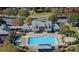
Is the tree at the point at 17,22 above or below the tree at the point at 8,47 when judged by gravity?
above

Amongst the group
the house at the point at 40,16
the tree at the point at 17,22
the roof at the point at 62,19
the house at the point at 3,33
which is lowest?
the house at the point at 3,33

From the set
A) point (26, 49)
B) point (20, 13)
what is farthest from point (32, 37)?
point (20, 13)

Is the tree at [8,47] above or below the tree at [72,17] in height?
below

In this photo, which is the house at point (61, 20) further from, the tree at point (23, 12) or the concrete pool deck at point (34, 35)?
the tree at point (23, 12)

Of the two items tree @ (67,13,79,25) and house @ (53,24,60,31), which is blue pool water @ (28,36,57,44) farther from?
tree @ (67,13,79,25)

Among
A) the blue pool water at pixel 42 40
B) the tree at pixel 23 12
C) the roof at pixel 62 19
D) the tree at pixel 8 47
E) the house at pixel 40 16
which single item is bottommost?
the tree at pixel 8 47

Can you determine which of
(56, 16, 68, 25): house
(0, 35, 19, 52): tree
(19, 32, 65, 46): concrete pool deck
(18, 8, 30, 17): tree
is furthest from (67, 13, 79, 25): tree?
(0, 35, 19, 52): tree

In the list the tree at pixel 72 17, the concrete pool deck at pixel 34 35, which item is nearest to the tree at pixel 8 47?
the concrete pool deck at pixel 34 35

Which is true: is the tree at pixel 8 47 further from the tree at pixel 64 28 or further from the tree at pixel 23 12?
the tree at pixel 64 28

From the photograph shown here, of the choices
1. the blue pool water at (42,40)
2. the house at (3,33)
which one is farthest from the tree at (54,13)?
the house at (3,33)

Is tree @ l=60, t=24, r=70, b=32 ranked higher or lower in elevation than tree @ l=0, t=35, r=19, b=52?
higher
